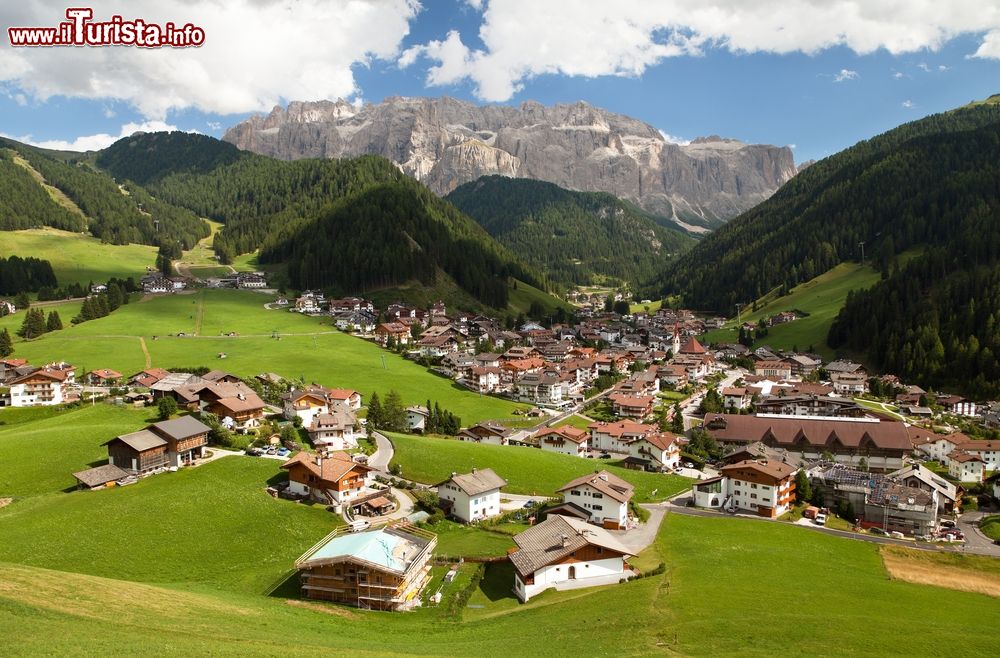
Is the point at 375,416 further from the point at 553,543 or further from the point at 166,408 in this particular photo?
the point at 553,543

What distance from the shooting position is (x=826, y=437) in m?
79.9

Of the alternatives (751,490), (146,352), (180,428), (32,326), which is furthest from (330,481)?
(32,326)

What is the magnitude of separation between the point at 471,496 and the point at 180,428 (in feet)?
92.3

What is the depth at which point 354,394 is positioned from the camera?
88.8 metres

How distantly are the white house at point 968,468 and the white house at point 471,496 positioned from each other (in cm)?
5687

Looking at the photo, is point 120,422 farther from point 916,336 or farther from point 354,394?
point 916,336

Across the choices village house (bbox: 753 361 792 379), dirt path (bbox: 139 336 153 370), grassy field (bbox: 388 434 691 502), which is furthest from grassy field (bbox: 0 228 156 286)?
village house (bbox: 753 361 792 379)

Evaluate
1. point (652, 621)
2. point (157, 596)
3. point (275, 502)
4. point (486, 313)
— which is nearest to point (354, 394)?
point (275, 502)

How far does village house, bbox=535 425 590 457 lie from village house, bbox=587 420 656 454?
5.25 ft

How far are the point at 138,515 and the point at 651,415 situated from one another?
72.9 m

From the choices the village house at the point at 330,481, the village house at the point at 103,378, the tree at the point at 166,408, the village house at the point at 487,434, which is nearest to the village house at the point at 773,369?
the village house at the point at 487,434

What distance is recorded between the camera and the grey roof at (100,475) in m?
49.0

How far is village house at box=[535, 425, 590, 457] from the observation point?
263ft

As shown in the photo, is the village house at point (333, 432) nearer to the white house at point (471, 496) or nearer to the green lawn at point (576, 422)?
the white house at point (471, 496)
